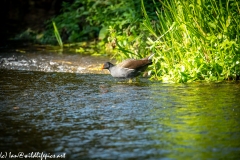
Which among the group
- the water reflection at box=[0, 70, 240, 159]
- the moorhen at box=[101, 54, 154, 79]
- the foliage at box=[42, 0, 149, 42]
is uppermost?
the foliage at box=[42, 0, 149, 42]

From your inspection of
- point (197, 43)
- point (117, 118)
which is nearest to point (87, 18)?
point (197, 43)

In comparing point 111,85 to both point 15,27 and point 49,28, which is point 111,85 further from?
point 15,27

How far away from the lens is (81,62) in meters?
9.80

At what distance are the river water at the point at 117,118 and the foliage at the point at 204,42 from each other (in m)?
0.28

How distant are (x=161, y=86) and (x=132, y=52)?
1.55m

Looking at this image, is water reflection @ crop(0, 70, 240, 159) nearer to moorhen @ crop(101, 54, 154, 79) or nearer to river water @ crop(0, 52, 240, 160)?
river water @ crop(0, 52, 240, 160)

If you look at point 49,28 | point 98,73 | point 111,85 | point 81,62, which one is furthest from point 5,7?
point 111,85

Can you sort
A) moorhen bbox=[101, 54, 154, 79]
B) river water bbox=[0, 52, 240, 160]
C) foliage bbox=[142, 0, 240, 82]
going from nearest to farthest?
river water bbox=[0, 52, 240, 160]
foliage bbox=[142, 0, 240, 82]
moorhen bbox=[101, 54, 154, 79]

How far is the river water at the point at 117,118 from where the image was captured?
4.03 meters

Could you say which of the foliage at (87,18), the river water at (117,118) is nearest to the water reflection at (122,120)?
the river water at (117,118)

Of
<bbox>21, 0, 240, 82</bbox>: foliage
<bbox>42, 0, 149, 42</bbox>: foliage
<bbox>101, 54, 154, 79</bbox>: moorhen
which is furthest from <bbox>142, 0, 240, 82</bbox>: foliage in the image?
<bbox>42, 0, 149, 42</bbox>: foliage

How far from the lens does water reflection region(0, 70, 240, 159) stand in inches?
159

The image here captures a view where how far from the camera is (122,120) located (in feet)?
16.3

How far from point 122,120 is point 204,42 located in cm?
270
